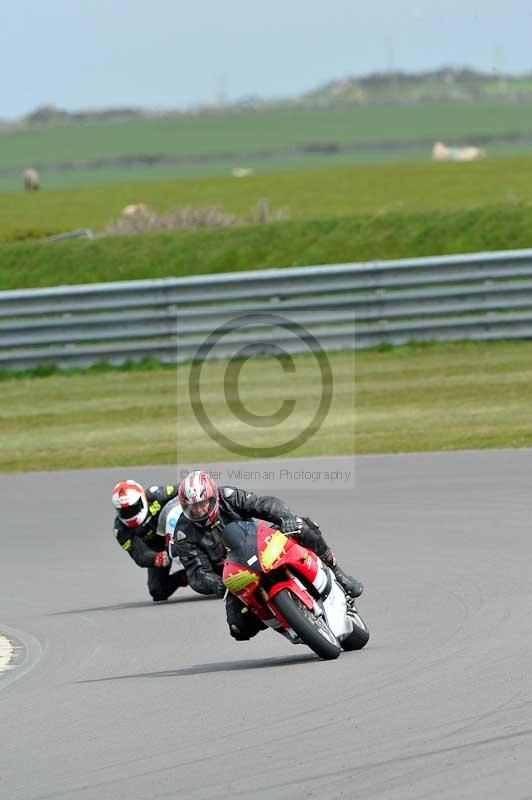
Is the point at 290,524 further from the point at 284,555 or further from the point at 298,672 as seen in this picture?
the point at 298,672

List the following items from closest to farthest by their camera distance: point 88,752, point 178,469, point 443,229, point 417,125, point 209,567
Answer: point 88,752
point 209,567
point 178,469
point 443,229
point 417,125

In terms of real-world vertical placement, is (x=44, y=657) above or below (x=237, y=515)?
below

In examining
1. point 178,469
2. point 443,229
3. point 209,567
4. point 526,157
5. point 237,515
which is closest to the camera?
point 237,515

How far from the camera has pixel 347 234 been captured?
27.1m

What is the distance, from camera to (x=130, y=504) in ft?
39.2

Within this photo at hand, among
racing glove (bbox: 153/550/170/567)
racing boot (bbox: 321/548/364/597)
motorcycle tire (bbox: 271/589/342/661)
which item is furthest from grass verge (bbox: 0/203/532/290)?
motorcycle tire (bbox: 271/589/342/661)

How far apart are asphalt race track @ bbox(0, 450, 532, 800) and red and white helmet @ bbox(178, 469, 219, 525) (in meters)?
0.81

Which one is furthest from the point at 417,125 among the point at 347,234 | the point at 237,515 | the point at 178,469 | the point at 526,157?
the point at 237,515

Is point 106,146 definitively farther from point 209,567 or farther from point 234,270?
point 209,567

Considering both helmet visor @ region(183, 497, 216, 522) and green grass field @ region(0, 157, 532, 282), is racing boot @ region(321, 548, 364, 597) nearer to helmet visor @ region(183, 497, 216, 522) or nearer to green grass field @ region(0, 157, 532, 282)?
helmet visor @ region(183, 497, 216, 522)

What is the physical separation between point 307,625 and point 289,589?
0.68ft

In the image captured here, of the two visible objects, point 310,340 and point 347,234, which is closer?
point 310,340

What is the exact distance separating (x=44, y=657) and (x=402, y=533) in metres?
3.72

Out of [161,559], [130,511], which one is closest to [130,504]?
[130,511]
